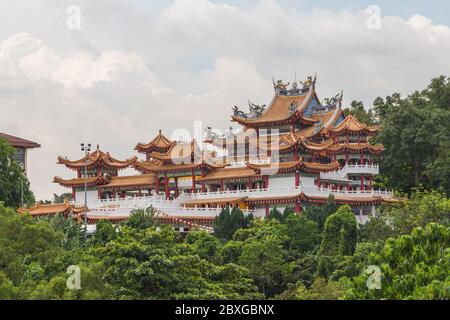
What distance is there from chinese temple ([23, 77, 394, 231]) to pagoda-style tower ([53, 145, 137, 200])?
69 millimetres

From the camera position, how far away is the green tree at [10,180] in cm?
6191

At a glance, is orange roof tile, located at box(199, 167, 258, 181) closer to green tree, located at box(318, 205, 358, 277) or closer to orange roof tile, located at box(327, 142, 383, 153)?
orange roof tile, located at box(327, 142, 383, 153)

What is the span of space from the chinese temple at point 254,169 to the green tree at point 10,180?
4.27m

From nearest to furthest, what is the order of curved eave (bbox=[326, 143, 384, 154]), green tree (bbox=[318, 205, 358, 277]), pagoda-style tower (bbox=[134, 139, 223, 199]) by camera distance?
green tree (bbox=[318, 205, 358, 277])
pagoda-style tower (bbox=[134, 139, 223, 199])
curved eave (bbox=[326, 143, 384, 154])

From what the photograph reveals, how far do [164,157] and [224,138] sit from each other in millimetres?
6809

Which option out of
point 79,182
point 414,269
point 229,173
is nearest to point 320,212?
point 229,173

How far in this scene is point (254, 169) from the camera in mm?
66250

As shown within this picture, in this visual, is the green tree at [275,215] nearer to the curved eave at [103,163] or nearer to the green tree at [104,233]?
the green tree at [104,233]

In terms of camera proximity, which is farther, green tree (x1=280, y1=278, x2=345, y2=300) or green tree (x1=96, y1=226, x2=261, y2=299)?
green tree (x1=280, y1=278, x2=345, y2=300)

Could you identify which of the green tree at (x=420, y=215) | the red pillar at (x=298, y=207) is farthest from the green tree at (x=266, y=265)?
the red pillar at (x=298, y=207)

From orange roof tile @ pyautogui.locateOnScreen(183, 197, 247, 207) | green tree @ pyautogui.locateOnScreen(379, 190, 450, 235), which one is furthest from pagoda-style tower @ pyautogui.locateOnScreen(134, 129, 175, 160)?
green tree @ pyautogui.locateOnScreen(379, 190, 450, 235)

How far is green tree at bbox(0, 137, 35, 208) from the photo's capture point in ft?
203
